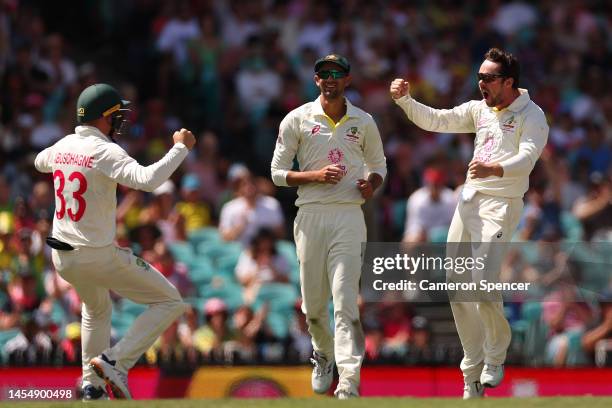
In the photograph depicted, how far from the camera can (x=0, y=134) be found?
719 inches

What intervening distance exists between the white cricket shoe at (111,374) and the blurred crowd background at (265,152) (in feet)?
9.69

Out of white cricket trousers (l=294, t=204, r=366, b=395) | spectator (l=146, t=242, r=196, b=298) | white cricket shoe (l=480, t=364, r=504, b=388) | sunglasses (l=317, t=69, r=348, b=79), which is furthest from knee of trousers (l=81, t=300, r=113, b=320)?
spectator (l=146, t=242, r=196, b=298)

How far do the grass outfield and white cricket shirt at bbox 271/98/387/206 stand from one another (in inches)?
67.3

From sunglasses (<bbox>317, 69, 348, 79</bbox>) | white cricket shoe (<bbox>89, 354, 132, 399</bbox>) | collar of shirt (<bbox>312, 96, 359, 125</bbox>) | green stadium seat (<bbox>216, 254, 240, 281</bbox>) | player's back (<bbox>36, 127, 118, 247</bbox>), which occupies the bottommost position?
white cricket shoe (<bbox>89, 354, 132, 399</bbox>)

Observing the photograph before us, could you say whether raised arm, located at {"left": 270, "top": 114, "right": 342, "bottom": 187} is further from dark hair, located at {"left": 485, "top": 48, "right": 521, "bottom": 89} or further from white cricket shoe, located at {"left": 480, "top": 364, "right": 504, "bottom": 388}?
white cricket shoe, located at {"left": 480, "top": 364, "right": 504, "bottom": 388}

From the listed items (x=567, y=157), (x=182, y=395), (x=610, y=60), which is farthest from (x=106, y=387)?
(x=610, y=60)

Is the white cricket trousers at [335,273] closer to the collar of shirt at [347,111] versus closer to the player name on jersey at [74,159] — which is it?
the collar of shirt at [347,111]

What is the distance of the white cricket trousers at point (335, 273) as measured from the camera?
1142 cm

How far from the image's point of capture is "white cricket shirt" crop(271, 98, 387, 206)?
11664mm

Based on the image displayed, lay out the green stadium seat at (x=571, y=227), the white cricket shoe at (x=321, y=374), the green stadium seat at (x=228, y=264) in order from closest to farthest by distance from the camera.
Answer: the white cricket shoe at (x=321, y=374), the green stadium seat at (x=228, y=264), the green stadium seat at (x=571, y=227)

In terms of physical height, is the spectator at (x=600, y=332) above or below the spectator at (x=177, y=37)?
below

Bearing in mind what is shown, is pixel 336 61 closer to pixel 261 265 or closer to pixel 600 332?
pixel 600 332

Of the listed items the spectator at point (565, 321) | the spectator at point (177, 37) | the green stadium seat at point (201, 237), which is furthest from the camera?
the spectator at point (177, 37)

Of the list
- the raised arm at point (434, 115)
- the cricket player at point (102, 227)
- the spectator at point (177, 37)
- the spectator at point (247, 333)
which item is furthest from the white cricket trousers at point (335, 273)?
the spectator at point (177, 37)
